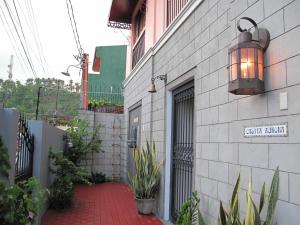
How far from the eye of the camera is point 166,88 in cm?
529

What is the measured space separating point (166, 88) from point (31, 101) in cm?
779

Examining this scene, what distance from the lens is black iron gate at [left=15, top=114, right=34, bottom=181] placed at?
11.5ft

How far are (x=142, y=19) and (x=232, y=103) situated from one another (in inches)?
244

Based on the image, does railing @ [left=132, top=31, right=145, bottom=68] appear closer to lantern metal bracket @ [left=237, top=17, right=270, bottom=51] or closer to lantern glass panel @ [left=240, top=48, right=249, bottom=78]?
lantern metal bracket @ [left=237, top=17, right=270, bottom=51]

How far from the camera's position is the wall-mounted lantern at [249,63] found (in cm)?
225

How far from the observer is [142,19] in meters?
8.48

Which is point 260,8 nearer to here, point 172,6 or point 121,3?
point 172,6

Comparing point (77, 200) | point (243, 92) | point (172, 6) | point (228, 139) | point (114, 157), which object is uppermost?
point (172, 6)

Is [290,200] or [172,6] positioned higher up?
[172,6]

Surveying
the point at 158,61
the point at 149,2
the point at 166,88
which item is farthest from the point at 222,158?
the point at 149,2

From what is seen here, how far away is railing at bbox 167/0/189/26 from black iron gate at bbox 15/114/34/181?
2.90 m

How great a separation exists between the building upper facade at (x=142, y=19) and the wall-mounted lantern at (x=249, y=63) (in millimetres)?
2334

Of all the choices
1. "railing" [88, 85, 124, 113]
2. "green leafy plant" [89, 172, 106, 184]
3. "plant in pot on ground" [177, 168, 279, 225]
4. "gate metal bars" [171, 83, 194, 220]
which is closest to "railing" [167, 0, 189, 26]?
"gate metal bars" [171, 83, 194, 220]

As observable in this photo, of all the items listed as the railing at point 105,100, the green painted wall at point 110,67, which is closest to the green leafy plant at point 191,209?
the railing at point 105,100
